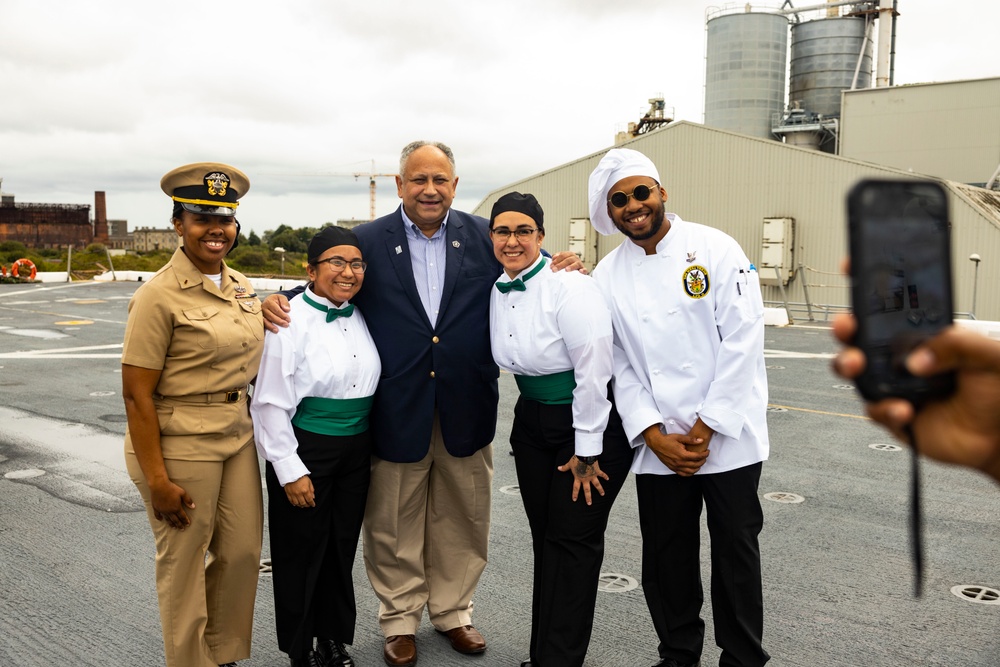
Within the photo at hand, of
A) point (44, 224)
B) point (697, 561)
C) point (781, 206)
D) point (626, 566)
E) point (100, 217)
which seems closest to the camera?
point (697, 561)

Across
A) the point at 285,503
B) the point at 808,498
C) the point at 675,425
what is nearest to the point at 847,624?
the point at 675,425

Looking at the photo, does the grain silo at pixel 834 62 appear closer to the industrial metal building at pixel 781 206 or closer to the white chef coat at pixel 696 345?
the industrial metal building at pixel 781 206

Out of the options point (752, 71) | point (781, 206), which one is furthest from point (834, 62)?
point (781, 206)

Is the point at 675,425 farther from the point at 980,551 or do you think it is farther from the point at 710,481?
the point at 980,551

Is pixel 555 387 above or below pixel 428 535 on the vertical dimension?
above

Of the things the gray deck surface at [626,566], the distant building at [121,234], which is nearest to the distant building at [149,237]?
the distant building at [121,234]

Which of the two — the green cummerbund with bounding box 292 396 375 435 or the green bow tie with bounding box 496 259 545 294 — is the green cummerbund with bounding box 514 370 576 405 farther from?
the green cummerbund with bounding box 292 396 375 435

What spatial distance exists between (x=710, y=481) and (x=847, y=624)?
1168 mm

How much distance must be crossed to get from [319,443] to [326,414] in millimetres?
117

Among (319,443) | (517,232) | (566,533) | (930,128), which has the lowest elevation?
(566,533)

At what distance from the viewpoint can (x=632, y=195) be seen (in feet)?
10.1

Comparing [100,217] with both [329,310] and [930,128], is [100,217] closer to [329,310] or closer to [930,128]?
[930,128]

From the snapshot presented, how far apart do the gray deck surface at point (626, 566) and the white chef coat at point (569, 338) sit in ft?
3.60

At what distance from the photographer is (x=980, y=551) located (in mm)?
4531
